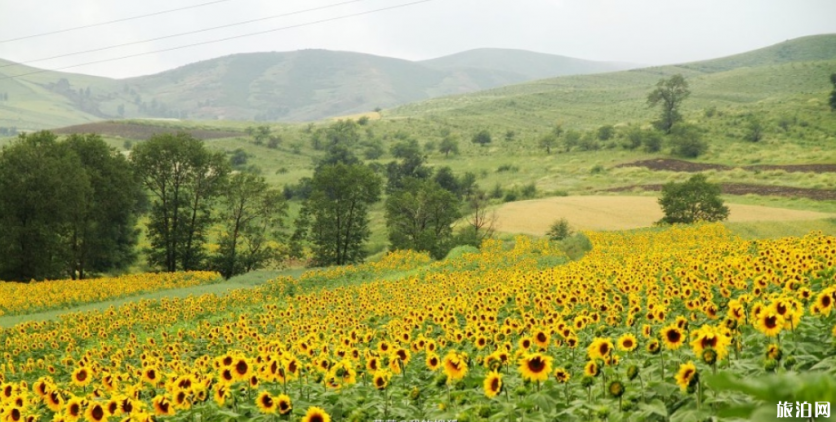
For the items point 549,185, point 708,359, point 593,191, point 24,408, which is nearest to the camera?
point 708,359

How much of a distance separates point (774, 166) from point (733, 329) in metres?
71.9

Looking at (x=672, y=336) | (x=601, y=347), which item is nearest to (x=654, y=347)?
(x=672, y=336)

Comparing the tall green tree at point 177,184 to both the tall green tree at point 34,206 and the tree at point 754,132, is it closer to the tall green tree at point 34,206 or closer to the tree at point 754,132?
the tall green tree at point 34,206

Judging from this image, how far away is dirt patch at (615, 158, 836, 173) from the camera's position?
61406 mm

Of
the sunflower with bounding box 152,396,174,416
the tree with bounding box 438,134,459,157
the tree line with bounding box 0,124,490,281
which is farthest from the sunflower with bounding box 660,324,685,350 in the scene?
the tree with bounding box 438,134,459,157

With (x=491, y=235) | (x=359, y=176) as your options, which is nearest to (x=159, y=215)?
(x=359, y=176)

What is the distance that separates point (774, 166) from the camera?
66688 mm

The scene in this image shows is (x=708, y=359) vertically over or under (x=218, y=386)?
over

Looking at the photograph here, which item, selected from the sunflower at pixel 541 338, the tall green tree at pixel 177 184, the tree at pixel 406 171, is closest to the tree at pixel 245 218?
the tall green tree at pixel 177 184

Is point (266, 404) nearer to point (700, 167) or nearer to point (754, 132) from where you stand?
point (700, 167)

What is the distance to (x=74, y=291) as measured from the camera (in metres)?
26.9

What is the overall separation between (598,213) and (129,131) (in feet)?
401

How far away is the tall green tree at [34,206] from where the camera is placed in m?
35.3

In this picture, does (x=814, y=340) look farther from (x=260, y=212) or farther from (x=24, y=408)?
(x=260, y=212)
